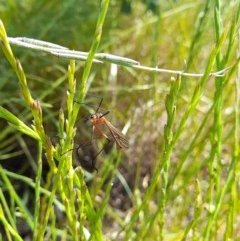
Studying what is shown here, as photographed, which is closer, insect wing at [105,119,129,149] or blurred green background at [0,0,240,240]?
insect wing at [105,119,129,149]

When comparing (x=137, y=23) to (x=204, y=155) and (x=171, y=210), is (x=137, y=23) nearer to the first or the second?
(x=204, y=155)

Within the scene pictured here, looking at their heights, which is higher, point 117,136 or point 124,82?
point 117,136

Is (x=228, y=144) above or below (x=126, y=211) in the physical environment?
above

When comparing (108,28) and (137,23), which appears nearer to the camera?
(108,28)

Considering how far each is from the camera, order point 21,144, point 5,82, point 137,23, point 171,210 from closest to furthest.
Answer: point 171,210
point 21,144
point 5,82
point 137,23

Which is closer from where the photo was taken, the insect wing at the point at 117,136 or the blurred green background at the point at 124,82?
the insect wing at the point at 117,136

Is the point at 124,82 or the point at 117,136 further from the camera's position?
the point at 124,82

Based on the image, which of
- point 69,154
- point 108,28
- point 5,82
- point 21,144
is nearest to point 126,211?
point 21,144

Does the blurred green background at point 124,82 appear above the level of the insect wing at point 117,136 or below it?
below

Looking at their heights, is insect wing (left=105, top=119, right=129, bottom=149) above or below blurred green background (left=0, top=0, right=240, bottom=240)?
above

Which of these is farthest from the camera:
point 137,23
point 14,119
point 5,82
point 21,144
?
point 137,23

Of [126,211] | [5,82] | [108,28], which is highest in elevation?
[108,28]
